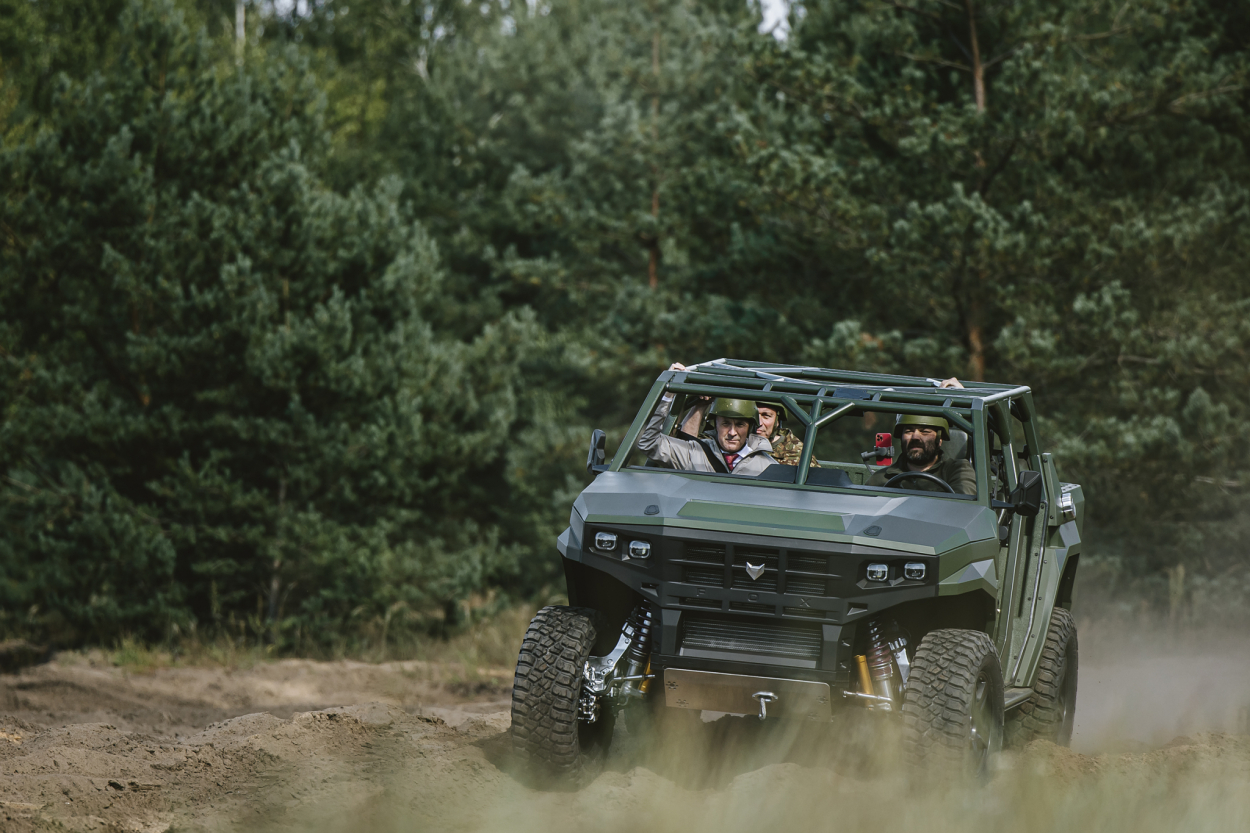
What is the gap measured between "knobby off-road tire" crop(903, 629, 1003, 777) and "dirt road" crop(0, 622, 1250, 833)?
16cm

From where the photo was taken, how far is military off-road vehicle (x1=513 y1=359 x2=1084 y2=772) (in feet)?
20.1

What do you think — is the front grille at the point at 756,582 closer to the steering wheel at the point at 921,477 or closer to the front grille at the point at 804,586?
the front grille at the point at 804,586

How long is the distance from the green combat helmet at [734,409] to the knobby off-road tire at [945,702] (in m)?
1.85

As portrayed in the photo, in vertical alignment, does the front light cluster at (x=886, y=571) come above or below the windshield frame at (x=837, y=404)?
below

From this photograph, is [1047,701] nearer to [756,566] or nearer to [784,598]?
[784,598]

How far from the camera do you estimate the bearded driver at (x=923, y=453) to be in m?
7.23

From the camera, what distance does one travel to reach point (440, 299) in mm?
22750

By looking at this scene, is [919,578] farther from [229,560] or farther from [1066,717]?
[229,560]

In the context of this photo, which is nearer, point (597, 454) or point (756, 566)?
point (756, 566)

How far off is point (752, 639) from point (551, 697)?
39.6 inches

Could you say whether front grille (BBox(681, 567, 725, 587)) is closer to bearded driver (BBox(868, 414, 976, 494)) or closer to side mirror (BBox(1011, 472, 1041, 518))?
bearded driver (BBox(868, 414, 976, 494))

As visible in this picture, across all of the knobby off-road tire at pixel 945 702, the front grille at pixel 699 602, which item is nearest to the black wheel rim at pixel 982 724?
the knobby off-road tire at pixel 945 702

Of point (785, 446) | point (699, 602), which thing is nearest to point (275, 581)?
point (785, 446)

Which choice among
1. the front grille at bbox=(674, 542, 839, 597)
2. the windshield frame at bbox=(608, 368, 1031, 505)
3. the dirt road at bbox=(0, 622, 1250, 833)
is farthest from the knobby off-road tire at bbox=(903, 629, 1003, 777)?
the windshield frame at bbox=(608, 368, 1031, 505)
